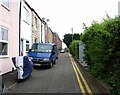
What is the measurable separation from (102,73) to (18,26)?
407 inches

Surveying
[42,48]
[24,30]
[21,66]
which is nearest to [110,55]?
[21,66]

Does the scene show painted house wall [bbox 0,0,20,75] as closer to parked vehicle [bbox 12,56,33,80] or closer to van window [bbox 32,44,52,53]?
parked vehicle [bbox 12,56,33,80]

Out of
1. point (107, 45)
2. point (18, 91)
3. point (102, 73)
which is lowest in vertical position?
point (18, 91)

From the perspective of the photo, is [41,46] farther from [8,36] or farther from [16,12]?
[8,36]

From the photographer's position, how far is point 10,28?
1700cm

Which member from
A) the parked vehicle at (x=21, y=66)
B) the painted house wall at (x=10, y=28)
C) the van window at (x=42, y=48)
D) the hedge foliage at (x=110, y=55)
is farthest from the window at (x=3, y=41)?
the hedge foliage at (x=110, y=55)

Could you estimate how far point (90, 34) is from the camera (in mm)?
14461

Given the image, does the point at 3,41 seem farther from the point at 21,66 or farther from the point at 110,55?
the point at 110,55

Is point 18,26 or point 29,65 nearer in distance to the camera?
point 29,65

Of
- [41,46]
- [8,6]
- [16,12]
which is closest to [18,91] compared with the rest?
[8,6]

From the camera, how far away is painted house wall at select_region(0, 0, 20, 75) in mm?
15309

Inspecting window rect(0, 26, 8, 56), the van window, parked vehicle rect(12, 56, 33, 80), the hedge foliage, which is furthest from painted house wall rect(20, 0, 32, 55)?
the hedge foliage

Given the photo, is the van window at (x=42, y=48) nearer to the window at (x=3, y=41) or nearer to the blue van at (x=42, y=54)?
the blue van at (x=42, y=54)

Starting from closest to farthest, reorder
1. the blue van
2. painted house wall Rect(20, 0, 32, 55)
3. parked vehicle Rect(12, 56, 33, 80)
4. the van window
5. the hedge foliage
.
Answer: the hedge foliage < parked vehicle Rect(12, 56, 33, 80) < the blue van < the van window < painted house wall Rect(20, 0, 32, 55)
